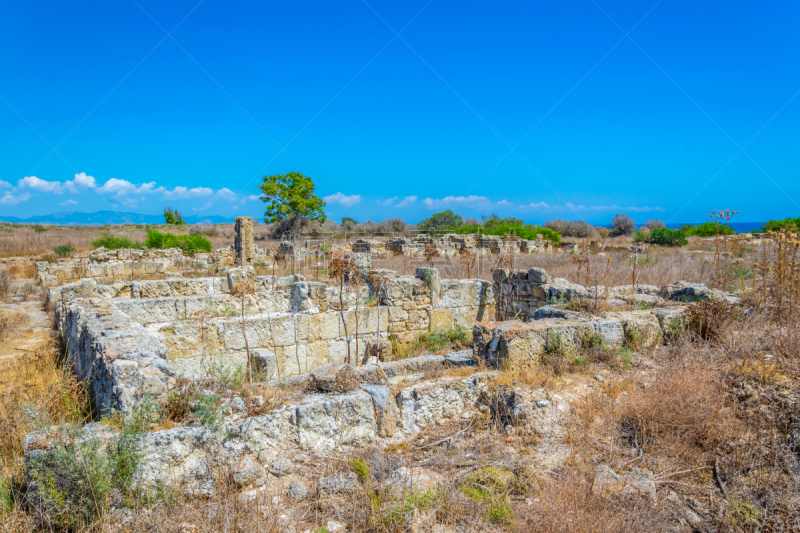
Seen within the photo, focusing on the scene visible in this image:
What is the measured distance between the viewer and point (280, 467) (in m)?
3.00

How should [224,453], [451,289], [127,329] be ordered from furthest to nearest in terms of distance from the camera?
[451,289], [127,329], [224,453]

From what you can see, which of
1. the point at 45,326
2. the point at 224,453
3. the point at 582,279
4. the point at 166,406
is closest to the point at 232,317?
the point at 166,406

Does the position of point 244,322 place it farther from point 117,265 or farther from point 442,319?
point 117,265

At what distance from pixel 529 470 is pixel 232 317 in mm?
5071

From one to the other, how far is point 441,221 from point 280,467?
3656 centimetres

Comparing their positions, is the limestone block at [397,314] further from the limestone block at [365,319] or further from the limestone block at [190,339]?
the limestone block at [190,339]

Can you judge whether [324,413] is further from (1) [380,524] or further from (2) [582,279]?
(2) [582,279]

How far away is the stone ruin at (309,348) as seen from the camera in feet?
9.81

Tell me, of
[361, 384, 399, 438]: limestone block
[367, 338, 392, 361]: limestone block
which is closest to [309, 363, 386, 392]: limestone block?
[361, 384, 399, 438]: limestone block

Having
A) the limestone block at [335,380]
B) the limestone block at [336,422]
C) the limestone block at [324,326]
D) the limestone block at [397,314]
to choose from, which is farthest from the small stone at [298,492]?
the limestone block at [397,314]

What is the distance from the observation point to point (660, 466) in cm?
307

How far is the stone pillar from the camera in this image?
17261 millimetres

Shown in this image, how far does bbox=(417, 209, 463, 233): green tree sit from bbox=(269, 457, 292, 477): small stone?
34366 mm

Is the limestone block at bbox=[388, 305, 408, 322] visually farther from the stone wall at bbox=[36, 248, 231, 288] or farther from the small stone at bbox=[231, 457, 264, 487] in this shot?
the stone wall at bbox=[36, 248, 231, 288]
